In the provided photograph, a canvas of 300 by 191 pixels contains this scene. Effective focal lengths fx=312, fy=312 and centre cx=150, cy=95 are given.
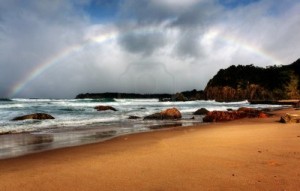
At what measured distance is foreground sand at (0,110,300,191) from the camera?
4.82 metres

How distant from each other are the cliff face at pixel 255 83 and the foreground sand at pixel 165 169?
100118 millimetres

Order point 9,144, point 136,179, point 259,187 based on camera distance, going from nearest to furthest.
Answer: point 259,187 → point 136,179 → point 9,144

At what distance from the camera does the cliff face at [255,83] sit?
342ft

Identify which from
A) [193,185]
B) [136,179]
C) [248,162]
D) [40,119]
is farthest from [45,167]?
[40,119]

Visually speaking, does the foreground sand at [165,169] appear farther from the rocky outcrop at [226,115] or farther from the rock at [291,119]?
the rocky outcrop at [226,115]

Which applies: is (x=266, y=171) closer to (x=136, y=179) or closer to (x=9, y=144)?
(x=136, y=179)

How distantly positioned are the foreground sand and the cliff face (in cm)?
10012

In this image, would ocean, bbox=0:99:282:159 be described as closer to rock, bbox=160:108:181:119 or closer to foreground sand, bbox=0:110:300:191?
rock, bbox=160:108:181:119

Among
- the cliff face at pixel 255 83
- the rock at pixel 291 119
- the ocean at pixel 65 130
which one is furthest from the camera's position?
the cliff face at pixel 255 83

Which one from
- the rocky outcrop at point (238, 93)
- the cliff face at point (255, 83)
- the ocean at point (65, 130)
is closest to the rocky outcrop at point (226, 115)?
the ocean at point (65, 130)

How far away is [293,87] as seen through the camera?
333 feet

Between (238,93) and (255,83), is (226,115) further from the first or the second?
(255,83)

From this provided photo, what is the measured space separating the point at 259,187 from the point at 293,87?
351 ft

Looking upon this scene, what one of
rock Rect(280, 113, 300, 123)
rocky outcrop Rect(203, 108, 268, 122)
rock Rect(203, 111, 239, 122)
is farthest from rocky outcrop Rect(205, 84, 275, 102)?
rock Rect(280, 113, 300, 123)
